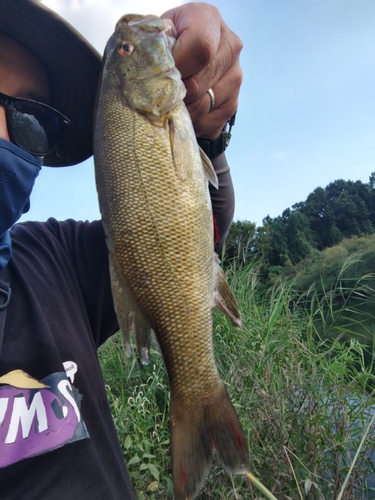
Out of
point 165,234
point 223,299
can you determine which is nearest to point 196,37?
point 165,234

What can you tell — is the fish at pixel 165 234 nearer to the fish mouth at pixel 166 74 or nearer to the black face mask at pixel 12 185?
the fish mouth at pixel 166 74

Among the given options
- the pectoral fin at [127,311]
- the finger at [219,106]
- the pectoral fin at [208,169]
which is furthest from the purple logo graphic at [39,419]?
the finger at [219,106]

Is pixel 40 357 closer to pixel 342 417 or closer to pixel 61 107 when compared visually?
pixel 61 107

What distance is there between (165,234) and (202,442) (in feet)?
2.28

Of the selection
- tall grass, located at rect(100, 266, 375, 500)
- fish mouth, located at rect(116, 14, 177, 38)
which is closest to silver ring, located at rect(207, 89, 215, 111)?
fish mouth, located at rect(116, 14, 177, 38)

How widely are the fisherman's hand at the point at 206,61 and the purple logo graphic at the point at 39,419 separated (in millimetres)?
1078

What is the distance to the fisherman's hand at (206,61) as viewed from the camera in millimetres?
1293

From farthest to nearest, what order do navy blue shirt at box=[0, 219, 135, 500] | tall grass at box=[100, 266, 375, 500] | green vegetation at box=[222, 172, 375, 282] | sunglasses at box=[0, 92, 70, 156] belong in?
green vegetation at box=[222, 172, 375, 282], tall grass at box=[100, 266, 375, 500], sunglasses at box=[0, 92, 70, 156], navy blue shirt at box=[0, 219, 135, 500]

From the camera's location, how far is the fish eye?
1.51m

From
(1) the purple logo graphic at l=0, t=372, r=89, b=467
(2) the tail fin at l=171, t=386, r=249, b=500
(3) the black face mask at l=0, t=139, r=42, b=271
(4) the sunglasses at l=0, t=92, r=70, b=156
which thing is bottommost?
(2) the tail fin at l=171, t=386, r=249, b=500

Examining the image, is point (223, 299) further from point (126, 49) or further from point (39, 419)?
point (126, 49)

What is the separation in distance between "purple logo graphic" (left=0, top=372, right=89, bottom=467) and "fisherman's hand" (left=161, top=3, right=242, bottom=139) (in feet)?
3.54

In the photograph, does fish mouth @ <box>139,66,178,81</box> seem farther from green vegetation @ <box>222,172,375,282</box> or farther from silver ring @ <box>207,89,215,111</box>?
green vegetation @ <box>222,172,375,282</box>

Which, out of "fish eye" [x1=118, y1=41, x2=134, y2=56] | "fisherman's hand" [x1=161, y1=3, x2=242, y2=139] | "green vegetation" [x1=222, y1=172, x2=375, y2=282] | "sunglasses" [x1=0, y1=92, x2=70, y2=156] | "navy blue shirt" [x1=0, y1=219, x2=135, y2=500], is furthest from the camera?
"green vegetation" [x1=222, y1=172, x2=375, y2=282]
